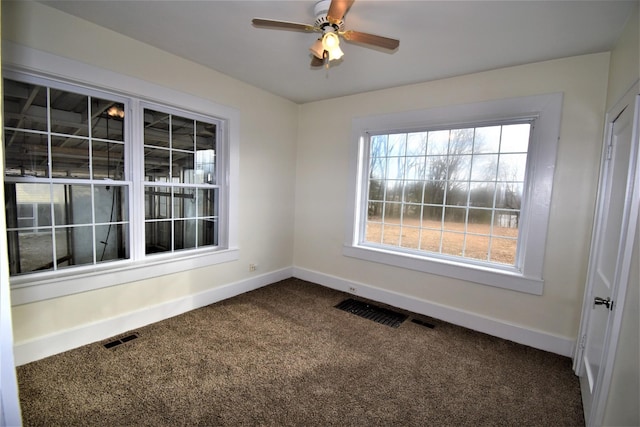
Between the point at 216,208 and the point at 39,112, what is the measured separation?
172 centimetres

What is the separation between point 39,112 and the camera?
2.30m

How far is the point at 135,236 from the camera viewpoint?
2832 millimetres

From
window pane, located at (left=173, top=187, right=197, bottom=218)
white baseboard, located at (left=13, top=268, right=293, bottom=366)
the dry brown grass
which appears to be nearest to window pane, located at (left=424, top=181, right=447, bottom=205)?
the dry brown grass

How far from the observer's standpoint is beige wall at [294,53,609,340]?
8.21ft

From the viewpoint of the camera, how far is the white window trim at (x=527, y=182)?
2641 mm

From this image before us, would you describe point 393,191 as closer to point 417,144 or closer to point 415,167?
point 415,167

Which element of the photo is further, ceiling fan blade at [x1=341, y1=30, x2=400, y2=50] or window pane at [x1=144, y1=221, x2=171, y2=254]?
window pane at [x1=144, y1=221, x2=171, y2=254]

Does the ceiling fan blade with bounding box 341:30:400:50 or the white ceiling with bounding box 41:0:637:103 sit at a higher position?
the white ceiling with bounding box 41:0:637:103

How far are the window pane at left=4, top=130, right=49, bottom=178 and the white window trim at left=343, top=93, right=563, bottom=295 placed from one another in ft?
10.3

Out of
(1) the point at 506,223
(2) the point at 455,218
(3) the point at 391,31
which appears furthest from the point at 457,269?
(3) the point at 391,31

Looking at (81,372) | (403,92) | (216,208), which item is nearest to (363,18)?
(403,92)

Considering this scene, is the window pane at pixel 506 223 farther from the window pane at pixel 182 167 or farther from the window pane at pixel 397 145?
the window pane at pixel 182 167

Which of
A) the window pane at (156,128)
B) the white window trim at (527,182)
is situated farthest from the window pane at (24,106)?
the white window trim at (527,182)

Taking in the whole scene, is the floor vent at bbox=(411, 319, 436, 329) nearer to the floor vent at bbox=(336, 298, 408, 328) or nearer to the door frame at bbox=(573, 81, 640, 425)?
the floor vent at bbox=(336, 298, 408, 328)
